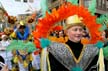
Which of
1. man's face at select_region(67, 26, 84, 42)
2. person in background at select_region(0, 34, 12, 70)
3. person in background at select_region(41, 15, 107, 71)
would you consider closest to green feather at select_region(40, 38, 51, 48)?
person in background at select_region(41, 15, 107, 71)

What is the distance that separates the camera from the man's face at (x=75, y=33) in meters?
6.39

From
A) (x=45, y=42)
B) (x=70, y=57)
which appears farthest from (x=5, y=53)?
(x=70, y=57)

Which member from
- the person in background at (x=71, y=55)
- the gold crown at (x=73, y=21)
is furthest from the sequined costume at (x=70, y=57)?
the gold crown at (x=73, y=21)

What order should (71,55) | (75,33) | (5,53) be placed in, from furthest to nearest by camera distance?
(5,53)
(71,55)
(75,33)

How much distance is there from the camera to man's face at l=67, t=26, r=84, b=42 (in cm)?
639

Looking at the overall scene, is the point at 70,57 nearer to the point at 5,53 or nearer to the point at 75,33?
the point at 75,33

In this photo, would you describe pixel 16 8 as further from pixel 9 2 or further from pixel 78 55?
pixel 78 55

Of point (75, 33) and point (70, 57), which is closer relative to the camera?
point (75, 33)

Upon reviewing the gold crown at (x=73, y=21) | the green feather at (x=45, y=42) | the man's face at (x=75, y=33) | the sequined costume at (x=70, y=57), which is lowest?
the sequined costume at (x=70, y=57)

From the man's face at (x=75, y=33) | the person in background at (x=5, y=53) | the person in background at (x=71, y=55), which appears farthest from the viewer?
the person in background at (x=5, y=53)

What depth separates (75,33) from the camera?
21.0 feet

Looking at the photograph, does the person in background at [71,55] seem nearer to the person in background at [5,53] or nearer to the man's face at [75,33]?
the man's face at [75,33]

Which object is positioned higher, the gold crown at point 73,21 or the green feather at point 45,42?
the gold crown at point 73,21

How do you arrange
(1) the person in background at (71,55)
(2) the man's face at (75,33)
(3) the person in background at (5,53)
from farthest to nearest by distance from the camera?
(3) the person in background at (5,53) → (1) the person in background at (71,55) → (2) the man's face at (75,33)
